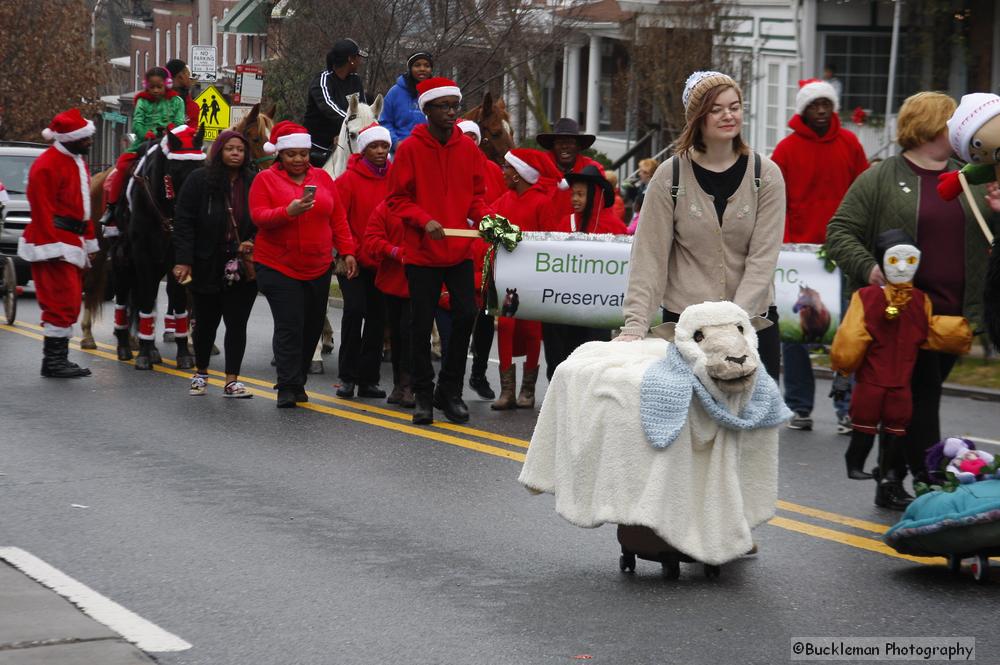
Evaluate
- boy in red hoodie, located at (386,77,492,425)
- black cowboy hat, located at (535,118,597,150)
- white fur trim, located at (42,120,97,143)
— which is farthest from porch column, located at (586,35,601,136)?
boy in red hoodie, located at (386,77,492,425)

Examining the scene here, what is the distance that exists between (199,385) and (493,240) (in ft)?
9.00

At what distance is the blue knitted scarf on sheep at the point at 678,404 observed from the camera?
6.51 meters

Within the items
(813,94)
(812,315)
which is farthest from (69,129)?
(812,315)

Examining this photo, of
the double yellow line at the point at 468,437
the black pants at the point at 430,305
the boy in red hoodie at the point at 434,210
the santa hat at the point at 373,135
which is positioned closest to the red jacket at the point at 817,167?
the boy in red hoodie at the point at 434,210

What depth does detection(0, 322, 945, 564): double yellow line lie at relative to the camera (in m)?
7.95

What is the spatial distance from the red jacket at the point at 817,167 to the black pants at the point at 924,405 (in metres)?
3.28

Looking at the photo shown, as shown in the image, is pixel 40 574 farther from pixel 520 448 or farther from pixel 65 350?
pixel 65 350

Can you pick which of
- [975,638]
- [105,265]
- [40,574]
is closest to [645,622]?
[975,638]

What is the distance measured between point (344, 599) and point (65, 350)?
7.86 metres

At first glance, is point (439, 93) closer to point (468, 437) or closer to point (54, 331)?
point (468, 437)

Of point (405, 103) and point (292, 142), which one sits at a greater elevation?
point (405, 103)

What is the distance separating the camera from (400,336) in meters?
12.7

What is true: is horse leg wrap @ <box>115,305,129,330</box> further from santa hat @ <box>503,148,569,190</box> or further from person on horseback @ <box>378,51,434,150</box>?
santa hat @ <box>503,148,569,190</box>

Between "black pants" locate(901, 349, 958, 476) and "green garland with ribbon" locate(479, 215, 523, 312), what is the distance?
3.72 metres
